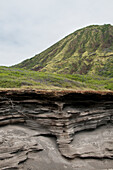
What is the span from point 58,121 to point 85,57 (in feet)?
208

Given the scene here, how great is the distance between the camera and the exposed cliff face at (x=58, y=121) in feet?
25.7

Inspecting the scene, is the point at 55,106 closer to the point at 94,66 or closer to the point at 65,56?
the point at 94,66

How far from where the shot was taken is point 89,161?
Answer: 26.0 feet

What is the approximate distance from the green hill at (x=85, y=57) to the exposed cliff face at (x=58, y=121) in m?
36.6

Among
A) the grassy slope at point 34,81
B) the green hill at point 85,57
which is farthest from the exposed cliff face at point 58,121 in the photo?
the green hill at point 85,57

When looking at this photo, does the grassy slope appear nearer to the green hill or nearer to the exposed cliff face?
the exposed cliff face

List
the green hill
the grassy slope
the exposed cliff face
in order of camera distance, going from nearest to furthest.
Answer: the exposed cliff face < the grassy slope < the green hill

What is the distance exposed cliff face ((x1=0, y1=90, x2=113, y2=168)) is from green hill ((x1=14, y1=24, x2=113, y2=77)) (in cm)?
3662

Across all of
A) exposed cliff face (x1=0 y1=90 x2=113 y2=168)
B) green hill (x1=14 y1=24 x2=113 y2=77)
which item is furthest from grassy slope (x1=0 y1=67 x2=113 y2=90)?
green hill (x1=14 y1=24 x2=113 y2=77)

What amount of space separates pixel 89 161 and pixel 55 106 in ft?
12.4

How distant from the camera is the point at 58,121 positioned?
8422 millimetres

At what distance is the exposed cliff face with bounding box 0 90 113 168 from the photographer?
7820 millimetres

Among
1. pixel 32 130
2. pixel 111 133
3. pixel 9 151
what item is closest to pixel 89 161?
pixel 111 133

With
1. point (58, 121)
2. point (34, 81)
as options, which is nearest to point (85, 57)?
point (34, 81)
